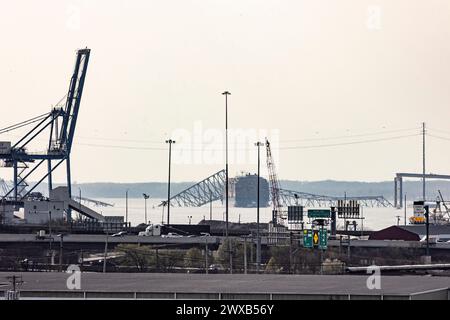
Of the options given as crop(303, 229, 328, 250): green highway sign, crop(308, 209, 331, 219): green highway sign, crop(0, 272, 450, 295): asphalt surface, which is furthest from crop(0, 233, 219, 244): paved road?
crop(0, 272, 450, 295): asphalt surface

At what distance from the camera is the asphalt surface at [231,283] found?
57.5 metres

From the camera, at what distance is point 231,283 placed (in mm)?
63000

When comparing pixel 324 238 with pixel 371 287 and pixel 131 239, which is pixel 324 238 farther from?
pixel 131 239

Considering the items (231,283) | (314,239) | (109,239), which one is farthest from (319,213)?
(231,283)

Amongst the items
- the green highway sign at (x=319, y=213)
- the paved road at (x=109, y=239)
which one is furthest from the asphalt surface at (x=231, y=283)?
the green highway sign at (x=319, y=213)

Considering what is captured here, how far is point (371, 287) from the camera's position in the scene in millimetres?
59844

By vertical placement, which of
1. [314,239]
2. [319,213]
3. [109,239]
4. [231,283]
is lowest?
[231,283]

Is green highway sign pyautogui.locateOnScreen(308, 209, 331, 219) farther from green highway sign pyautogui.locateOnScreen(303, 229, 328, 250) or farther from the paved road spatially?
green highway sign pyautogui.locateOnScreen(303, 229, 328, 250)

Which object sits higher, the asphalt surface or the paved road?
the paved road

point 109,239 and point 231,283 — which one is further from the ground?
point 109,239

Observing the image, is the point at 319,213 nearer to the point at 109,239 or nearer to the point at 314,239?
the point at 109,239

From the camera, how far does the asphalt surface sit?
57.5m
